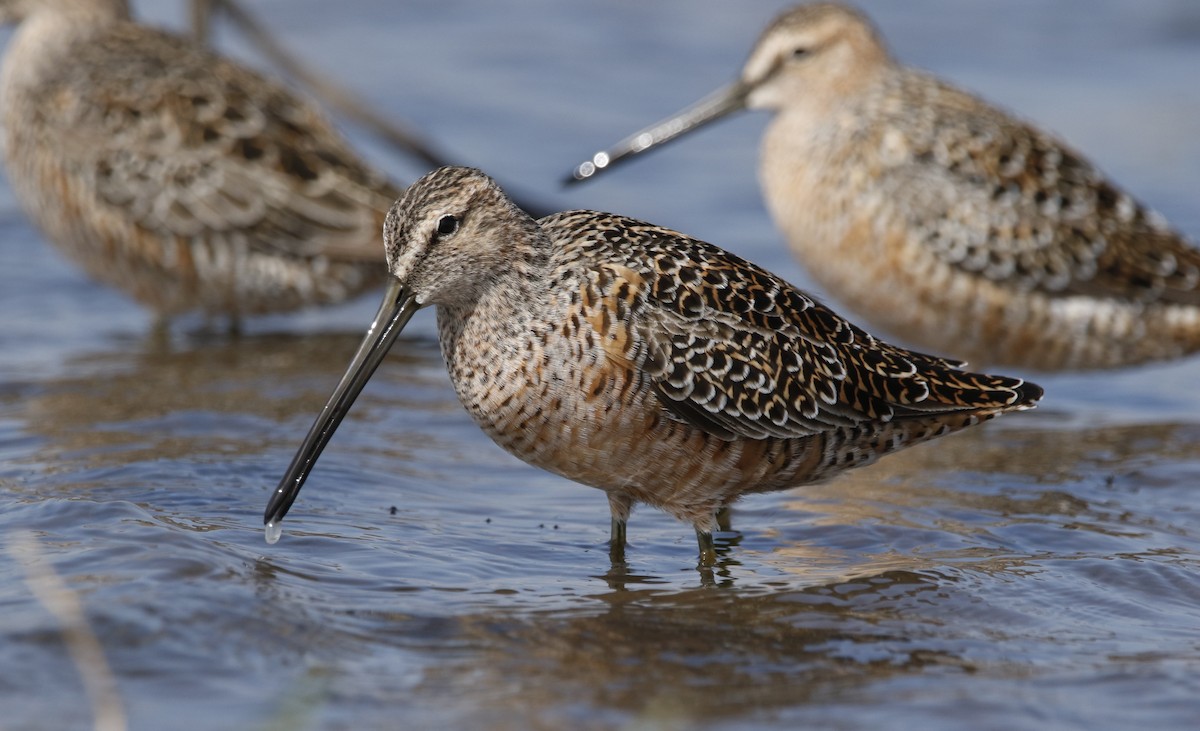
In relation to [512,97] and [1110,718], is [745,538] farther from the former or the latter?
[512,97]

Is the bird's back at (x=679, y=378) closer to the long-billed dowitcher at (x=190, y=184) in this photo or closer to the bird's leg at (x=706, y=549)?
the bird's leg at (x=706, y=549)

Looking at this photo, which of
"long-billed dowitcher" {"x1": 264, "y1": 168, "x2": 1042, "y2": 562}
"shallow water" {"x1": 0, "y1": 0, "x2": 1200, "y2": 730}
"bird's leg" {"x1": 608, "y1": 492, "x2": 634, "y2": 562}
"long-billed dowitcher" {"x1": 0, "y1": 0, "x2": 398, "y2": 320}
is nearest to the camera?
"shallow water" {"x1": 0, "y1": 0, "x2": 1200, "y2": 730}

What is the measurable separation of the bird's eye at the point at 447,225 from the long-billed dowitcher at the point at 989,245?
306 cm

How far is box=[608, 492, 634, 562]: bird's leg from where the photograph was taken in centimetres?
484

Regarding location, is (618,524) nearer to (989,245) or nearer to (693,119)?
(989,245)

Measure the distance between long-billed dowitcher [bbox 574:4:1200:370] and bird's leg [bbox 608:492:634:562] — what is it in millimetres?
2642

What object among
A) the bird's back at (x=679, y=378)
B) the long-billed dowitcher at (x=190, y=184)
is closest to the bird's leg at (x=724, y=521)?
the bird's back at (x=679, y=378)

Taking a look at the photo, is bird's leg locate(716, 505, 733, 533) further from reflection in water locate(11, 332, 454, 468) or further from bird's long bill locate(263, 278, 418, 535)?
reflection in water locate(11, 332, 454, 468)

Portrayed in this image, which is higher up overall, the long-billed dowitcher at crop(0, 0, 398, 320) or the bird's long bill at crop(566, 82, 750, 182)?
the bird's long bill at crop(566, 82, 750, 182)

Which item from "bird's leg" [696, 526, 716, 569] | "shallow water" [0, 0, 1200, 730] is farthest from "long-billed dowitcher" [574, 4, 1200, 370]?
"bird's leg" [696, 526, 716, 569]

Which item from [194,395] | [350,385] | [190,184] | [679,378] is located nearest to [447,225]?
[350,385]

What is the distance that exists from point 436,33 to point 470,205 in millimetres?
8717

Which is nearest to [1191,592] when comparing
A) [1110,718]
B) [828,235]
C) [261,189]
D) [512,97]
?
[1110,718]

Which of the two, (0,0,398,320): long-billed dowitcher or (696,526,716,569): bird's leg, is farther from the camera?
(0,0,398,320): long-billed dowitcher
